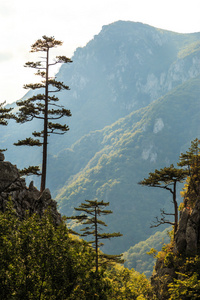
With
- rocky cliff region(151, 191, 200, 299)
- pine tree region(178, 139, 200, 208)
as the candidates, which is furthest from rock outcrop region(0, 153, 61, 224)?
pine tree region(178, 139, 200, 208)

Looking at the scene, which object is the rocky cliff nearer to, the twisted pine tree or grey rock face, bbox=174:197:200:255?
grey rock face, bbox=174:197:200:255

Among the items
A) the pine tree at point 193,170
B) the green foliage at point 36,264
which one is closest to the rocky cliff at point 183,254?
the pine tree at point 193,170

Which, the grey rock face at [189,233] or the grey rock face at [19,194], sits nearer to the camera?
the grey rock face at [19,194]

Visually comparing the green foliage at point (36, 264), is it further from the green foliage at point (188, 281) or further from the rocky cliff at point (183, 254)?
the rocky cliff at point (183, 254)

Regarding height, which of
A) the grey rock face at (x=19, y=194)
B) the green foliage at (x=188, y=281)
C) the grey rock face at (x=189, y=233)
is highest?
the grey rock face at (x=19, y=194)

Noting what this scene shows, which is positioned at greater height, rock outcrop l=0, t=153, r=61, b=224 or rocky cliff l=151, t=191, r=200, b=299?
rock outcrop l=0, t=153, r=61, b=224

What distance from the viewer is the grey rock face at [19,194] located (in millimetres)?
19469

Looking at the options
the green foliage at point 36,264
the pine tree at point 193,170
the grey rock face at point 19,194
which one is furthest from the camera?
the pine tree at point 193,170

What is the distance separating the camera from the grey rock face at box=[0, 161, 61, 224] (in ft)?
63.9

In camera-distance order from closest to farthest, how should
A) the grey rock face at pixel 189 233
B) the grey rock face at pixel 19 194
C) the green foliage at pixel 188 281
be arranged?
the green foliage at pixel 188 281 < the grey rock face at pixel 19 194 < the grey rock face at pixel 189 233

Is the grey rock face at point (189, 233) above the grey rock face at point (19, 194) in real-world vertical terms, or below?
below

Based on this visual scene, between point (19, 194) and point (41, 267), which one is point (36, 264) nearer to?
point (41, 267)

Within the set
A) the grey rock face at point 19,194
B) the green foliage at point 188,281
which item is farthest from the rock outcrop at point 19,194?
the green foliage at point 188,281

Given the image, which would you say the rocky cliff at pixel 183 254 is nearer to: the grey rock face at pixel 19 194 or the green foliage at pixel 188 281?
the green foliage at pixel 188 281
